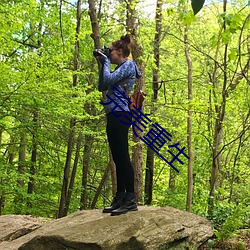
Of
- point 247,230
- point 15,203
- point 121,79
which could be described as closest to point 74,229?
point 121,79

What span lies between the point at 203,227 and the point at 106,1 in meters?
7.65

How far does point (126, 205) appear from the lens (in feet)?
13.7

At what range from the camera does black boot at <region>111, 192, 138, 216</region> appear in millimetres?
4125

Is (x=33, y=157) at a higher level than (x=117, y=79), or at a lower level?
lower

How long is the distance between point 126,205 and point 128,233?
581 mm

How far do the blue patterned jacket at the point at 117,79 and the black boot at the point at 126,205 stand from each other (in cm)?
102

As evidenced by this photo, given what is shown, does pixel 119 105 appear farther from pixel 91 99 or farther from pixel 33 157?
pixel 33 157

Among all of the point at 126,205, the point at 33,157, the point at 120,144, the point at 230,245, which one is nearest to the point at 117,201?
the point at 126,205

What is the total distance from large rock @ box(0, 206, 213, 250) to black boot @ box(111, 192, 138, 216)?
0.06 m

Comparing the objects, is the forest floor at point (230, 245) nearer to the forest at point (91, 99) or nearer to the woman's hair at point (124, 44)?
the forest at point (91, 99)

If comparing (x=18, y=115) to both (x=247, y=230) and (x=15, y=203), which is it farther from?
(x=247, y=230)

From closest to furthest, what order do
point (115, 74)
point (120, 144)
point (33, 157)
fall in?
point (115, 74) < point (120, 144) < point (33, 157)

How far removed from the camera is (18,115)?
9.71 meters

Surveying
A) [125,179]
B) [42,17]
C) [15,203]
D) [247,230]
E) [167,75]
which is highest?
Result: [42,17]
